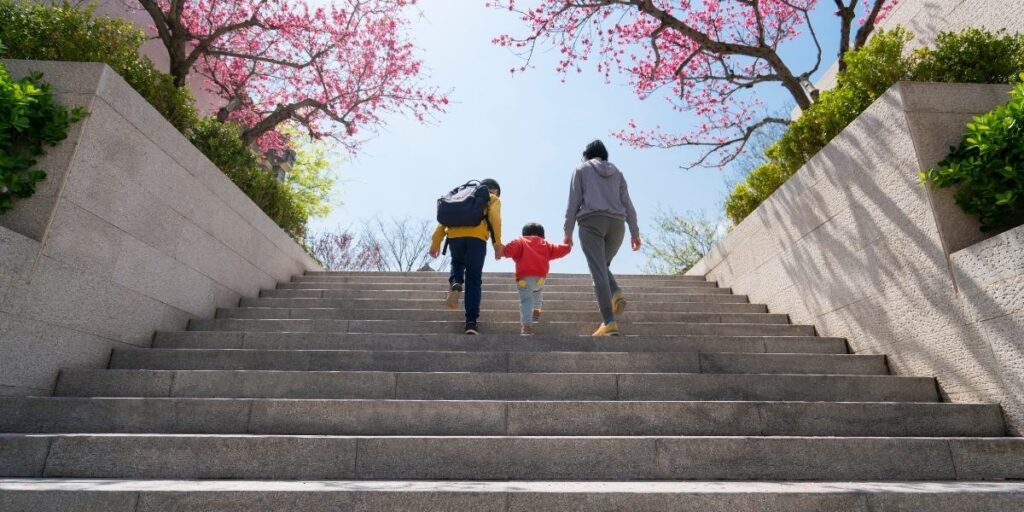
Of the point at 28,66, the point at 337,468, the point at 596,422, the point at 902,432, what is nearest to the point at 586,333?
the point at 596,422

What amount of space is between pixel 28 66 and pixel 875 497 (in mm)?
6497

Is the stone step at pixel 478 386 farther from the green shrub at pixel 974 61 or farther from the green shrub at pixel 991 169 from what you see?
the green shrub at pixel 974 61

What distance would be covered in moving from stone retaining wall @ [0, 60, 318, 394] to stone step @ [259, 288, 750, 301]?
1280mm

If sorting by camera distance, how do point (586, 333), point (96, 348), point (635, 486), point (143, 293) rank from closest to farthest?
point (635, 486), point (96, 348), point (143, 293), point (586, 333)

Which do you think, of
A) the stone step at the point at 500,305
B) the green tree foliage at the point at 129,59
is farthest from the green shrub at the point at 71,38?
the stone step at the point at 500,305

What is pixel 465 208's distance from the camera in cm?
516

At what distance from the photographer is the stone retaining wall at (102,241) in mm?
3629

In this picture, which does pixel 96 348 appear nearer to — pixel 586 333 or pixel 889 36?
pixel 586 333

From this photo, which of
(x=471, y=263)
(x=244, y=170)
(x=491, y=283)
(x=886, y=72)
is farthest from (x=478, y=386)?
(x=244, y=170)

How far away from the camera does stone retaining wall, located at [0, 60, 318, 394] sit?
363 centimetres

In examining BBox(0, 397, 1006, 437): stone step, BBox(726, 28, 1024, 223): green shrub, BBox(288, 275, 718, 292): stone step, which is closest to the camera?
BBox(0, 397, 1006, 437): stone step

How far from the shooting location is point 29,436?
9.30ft

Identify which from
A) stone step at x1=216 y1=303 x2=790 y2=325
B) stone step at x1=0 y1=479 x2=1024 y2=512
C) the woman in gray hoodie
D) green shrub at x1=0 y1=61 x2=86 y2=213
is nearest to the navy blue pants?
stone step at x1=216 y1=303 x2=790 y2=325

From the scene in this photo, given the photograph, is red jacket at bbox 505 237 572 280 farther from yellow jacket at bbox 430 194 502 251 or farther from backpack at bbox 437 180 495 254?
backpack at bbox 437 180 495 254
